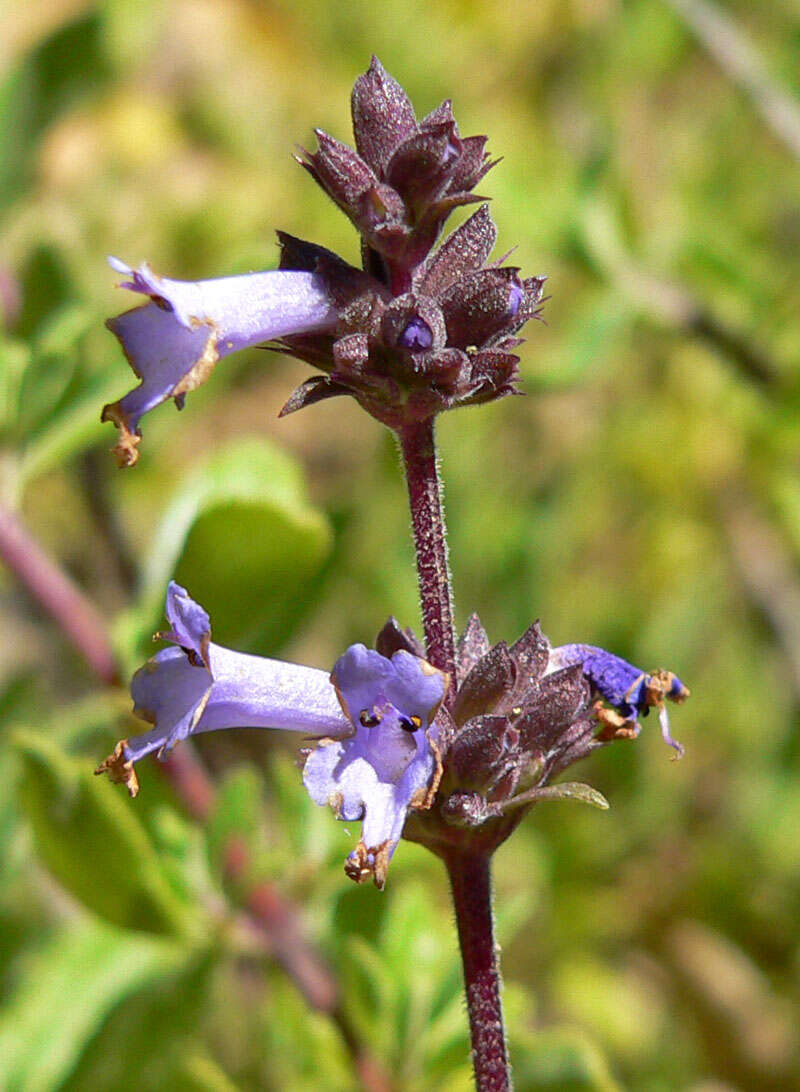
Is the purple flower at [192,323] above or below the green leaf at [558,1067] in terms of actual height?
above

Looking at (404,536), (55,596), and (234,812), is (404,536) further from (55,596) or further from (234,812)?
(234,812)

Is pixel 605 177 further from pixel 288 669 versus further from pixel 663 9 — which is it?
pixel 288 669

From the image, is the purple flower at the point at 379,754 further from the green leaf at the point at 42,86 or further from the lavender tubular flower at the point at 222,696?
the green leaf at the point at 42,86

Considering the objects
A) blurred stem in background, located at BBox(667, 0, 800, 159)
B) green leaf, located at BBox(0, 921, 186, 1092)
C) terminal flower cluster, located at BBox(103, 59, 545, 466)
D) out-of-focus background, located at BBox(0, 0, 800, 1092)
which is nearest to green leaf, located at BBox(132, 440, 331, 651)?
out-of-focus background, located at BBox(0, 0, 800, 1092)

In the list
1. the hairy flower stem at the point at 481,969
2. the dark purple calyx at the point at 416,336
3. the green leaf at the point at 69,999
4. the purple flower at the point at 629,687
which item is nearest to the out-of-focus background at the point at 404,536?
the green leaf at the point at 69,999

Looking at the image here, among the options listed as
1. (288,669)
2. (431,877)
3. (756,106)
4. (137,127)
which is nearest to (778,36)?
(756,106)

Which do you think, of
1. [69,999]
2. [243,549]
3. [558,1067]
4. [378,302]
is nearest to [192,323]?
[378,302]

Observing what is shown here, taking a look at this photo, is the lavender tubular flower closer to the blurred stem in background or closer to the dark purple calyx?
the dark purple calyx

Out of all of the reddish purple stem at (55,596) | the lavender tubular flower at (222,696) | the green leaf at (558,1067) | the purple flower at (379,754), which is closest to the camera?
the purple flower at (379,754)
